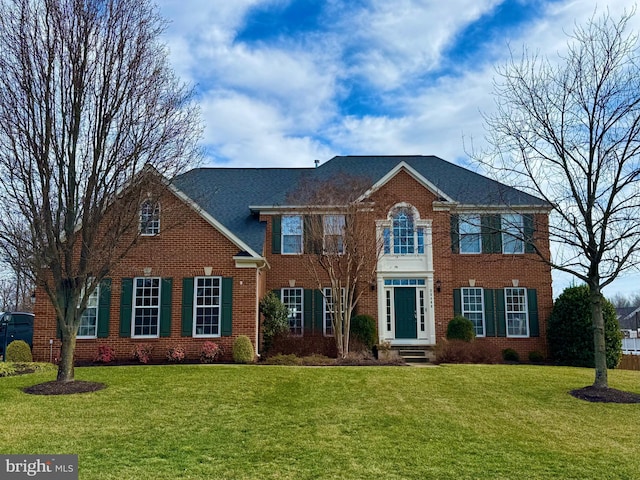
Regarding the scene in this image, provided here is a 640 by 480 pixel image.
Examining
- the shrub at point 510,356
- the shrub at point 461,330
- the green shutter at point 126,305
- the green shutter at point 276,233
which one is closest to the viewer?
the green shutter at point 126,305

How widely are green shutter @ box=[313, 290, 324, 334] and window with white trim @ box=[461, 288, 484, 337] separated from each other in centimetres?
517

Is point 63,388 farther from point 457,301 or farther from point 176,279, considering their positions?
point 457,301

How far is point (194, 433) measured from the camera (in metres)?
8.21

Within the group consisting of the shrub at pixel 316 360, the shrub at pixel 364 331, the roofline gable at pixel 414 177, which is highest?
the roofline gable at pixel 414 177

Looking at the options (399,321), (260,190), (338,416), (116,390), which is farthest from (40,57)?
(399,321)

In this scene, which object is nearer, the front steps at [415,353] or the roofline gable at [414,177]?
the front steps at [415,353]

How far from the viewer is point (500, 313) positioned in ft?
65.9

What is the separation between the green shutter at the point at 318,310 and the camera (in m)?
19.8

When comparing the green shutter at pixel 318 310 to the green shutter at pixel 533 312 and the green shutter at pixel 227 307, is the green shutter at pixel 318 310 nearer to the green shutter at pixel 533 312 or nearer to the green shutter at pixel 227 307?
the green shutter at pixel 227 307

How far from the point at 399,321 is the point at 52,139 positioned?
12.9m

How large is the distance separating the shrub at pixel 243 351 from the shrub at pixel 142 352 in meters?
2.64

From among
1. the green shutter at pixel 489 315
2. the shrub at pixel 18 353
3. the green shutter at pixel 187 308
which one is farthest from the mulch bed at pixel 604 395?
the shrub at pixel 18 353

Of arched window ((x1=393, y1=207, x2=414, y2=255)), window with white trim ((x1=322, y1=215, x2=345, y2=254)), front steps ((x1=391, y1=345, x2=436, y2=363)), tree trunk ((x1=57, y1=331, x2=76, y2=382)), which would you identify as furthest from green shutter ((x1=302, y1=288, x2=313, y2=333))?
tree trunk ((x1=57, y1=331, x2=76, y2=382))

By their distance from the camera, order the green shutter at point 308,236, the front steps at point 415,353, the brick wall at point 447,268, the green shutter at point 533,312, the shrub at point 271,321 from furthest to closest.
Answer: the green shutter at point 533,312 < the brick wall at point 447,268 < the front steps at point 415,353 < the shrub at point 271,321 < the green shutter at point 308,236
